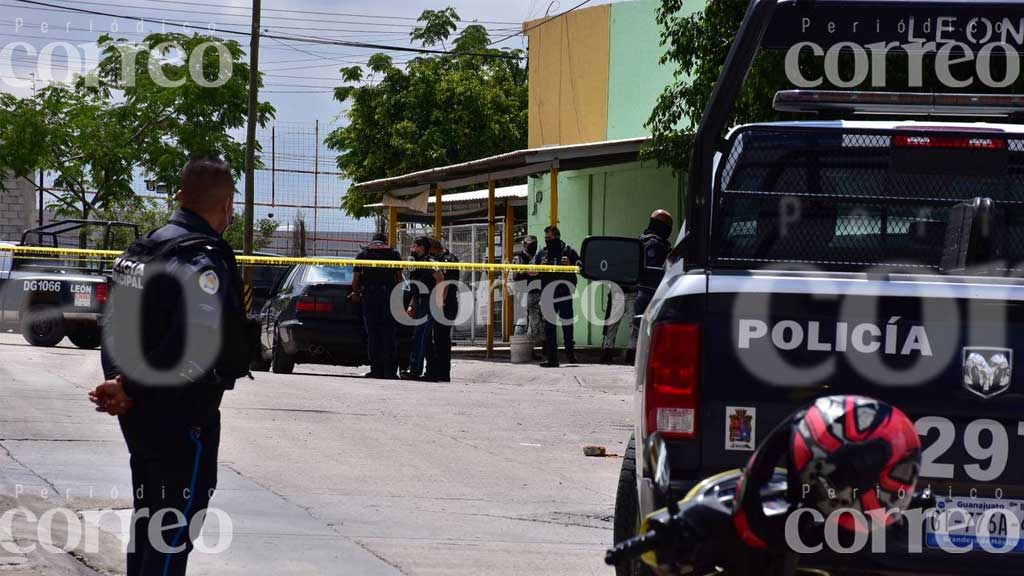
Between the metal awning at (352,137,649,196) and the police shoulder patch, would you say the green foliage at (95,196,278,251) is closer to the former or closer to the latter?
the metal awning at (352,137,649,196)

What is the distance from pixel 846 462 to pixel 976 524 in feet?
5.39

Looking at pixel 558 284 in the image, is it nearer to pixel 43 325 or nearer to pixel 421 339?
pixel 421 339

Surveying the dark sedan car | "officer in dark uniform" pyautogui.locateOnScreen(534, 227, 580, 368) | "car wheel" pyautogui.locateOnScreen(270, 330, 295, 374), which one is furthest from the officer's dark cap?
"officer in dark uniform" pyautogui.locateOnScreen(534, 227, 580, 368)

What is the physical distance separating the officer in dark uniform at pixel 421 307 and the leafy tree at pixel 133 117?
55.1 ft

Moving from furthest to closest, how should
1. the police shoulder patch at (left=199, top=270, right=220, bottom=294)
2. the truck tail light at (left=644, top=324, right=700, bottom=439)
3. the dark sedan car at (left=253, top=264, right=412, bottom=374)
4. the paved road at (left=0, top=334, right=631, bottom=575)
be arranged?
the dark sedan car at (left=253, top=264, right=412, bottom=374), the paved road at (left=0, top=334, right=631, bottom=575), the police shoulder patch at (left=199, top=270, right=220, bottom=294), the truck tail light at (left=644, top=324, right=700, bottom=439)

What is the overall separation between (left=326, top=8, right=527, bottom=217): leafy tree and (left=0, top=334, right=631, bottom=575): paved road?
85.6 feet

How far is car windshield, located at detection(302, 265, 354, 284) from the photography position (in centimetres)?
1780

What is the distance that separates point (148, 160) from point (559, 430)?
23996 mm

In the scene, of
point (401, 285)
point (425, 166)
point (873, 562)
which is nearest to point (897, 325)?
point (873, 562)

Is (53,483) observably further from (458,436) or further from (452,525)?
(458,436)

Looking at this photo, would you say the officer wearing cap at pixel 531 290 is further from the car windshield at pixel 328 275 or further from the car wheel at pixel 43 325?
the car wheel at pixel 43 325

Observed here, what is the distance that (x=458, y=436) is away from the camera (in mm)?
11633

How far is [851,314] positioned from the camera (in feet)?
14.1

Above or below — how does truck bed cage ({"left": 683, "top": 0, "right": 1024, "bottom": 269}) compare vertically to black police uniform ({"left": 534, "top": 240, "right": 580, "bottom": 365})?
above
